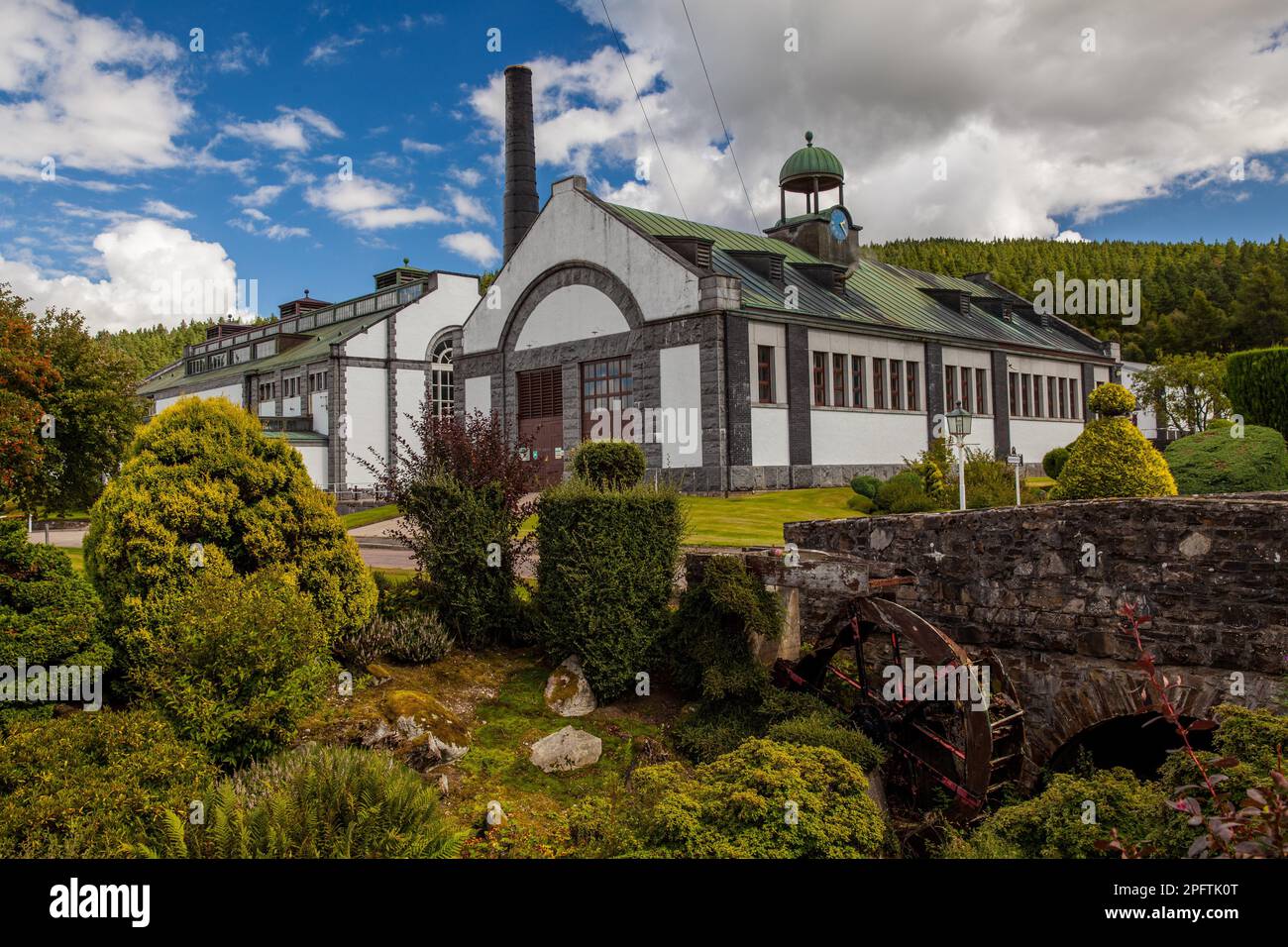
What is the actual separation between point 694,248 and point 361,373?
75.5ft

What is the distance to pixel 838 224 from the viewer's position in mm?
40062

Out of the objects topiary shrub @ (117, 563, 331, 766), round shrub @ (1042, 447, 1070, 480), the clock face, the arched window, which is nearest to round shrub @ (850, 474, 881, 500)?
round shrub @ (1042, 447, 1070, 480)

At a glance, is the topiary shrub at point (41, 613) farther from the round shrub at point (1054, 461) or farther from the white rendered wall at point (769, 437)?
the round shrub at point (1054, 461)

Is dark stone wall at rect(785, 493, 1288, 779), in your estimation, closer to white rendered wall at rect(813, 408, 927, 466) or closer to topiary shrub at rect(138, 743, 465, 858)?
topiary shrub at rect(138, 743, 465, 858)

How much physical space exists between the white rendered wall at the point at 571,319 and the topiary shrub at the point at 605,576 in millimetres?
19440

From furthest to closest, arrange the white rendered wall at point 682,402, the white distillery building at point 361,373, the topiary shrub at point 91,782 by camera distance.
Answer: the white distillery building at point 361,373 < the white rendered wall at point 682,402 < the topiary shrub at point 91,782

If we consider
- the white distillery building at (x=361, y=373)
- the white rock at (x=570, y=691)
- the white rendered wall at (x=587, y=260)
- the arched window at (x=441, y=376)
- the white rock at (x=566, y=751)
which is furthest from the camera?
the arched window at (x=441, y=376)

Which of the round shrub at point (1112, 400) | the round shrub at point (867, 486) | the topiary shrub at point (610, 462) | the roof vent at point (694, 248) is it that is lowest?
the round shrub at point (867, 486)

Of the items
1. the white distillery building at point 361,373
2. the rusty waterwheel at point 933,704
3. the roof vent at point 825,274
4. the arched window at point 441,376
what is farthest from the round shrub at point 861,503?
the arched window at point 441,376

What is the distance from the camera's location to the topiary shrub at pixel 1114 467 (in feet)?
49.3

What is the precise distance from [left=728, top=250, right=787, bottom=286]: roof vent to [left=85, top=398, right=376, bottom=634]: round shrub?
2478cm

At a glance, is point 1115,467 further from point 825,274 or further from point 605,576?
point 825,274

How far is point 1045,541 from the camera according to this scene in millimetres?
10516
